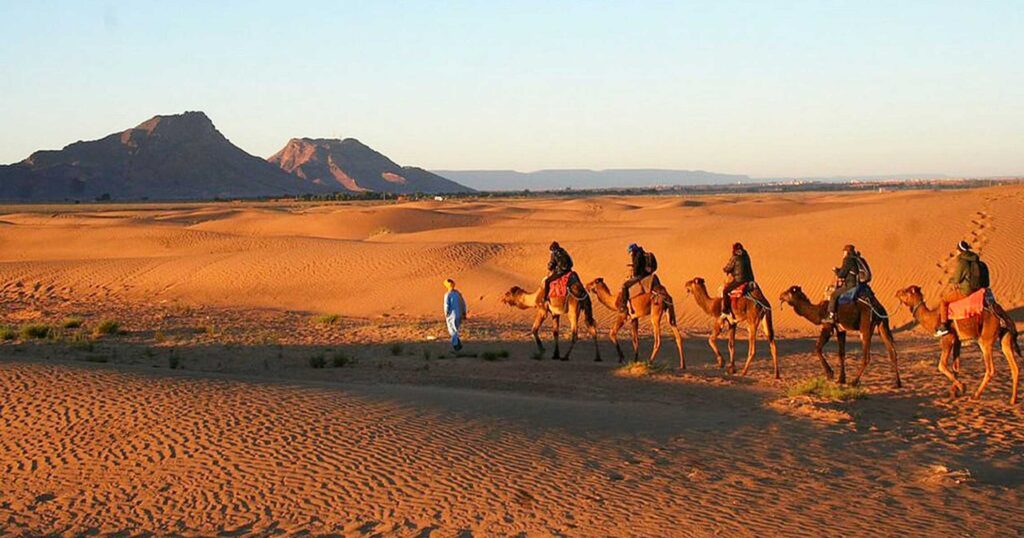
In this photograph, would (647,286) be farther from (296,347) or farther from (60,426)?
(60,426)

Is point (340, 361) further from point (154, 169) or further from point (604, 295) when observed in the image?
point (154, 169)

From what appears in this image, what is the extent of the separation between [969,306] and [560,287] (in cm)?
755

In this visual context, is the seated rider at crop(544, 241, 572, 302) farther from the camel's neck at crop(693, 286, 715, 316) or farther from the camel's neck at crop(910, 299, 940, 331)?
the camel's neck at crop(910, 299, 940, 331)

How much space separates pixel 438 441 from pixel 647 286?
28.4 ft

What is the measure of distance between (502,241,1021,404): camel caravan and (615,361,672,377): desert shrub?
687 millimetres

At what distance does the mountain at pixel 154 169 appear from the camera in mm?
153750

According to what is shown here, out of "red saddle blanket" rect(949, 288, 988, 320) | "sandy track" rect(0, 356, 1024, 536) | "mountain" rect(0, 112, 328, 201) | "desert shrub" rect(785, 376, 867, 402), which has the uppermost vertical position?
"mountain" rect(0, 112, 328, 201)

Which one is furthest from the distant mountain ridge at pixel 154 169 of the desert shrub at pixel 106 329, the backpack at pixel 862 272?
the backpack at pixel 862 272

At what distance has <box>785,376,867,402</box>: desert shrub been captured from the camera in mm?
14312

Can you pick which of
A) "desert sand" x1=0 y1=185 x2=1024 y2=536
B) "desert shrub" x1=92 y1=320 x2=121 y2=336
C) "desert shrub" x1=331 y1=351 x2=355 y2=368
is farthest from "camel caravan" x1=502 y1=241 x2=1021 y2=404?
"desert shrub" x1=92 y1=320 x2=121 y2=336

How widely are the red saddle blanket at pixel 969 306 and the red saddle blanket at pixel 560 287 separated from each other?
714 cm

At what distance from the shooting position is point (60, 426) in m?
11.0

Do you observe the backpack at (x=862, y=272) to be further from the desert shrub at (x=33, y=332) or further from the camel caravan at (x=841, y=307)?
the desert shrub at (x=33, y=332)

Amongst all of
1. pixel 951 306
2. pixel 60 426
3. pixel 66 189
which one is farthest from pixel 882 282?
pixel 66 189
